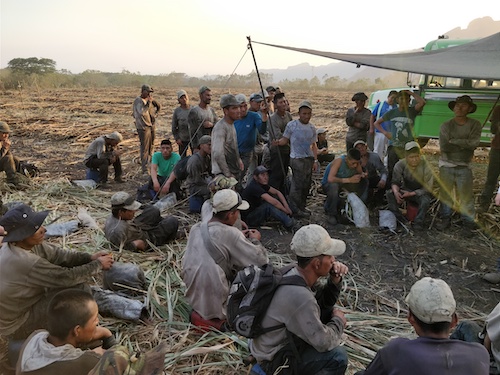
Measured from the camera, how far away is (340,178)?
586 cm

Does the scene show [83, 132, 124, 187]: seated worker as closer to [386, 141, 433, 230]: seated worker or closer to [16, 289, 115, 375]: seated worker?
[386, 141, 433, 230]: seated worker

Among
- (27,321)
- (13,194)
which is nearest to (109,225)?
(27,321)

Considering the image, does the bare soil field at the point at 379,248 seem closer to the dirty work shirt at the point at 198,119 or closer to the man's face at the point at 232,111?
the dirty work shirt at the point at 198,119

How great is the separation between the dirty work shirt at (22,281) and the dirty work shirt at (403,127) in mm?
5489

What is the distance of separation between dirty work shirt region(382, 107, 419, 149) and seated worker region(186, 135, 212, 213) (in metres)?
3.14

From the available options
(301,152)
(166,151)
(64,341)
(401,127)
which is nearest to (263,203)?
(301,152)

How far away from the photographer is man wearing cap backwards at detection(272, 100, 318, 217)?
18.8ft

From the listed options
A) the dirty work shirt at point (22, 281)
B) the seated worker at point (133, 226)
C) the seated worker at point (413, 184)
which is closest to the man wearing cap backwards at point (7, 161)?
the seated worker at point (133, 226)

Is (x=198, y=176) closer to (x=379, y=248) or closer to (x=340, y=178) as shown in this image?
(x=340, y=178)

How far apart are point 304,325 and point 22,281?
1.88m

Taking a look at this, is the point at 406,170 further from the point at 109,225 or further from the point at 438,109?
the point at 109,225

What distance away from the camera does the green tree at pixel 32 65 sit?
38469 mm

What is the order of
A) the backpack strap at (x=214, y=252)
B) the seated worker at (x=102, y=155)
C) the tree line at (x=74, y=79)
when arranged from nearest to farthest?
the backpack strap at (x=214, y=252) → the seated worker at (x=102, y=155) → the tree line at (x=74, y=79)

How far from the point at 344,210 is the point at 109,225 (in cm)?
340
